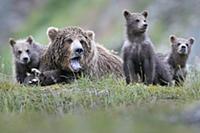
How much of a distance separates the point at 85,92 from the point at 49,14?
27435 millimetres

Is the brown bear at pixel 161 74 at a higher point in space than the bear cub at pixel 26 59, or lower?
lower

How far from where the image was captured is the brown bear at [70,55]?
13.0 metres

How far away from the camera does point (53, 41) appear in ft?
43.6

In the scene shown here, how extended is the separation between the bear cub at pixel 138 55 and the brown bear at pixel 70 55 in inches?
23.2

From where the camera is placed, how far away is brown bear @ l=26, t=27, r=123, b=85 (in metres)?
13.0

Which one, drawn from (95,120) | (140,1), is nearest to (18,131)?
(95,120)

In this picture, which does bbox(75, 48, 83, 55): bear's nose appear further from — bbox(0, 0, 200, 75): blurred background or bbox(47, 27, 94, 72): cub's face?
bbox(0, 0, 200, 75): blurred background

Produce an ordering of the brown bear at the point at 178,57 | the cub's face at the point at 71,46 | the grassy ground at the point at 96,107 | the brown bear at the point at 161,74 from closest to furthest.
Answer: the grassy ground at the point at 96,107
the cub's face at the point at 71,46
the brown bear at the point at 161,74
the brown bear at the point at 178,57

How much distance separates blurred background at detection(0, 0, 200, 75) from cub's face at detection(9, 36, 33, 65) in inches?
332

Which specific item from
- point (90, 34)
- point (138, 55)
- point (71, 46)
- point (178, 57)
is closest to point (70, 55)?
point (71, 46)

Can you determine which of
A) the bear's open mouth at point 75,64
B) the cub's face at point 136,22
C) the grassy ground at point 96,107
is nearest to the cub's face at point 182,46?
the cub's face at point 136,22

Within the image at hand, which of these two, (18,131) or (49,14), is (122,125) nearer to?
(18,131)

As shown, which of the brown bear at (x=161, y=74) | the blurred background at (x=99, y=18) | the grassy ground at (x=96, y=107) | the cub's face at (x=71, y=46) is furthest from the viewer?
the blurred background at (x=99, y=18)

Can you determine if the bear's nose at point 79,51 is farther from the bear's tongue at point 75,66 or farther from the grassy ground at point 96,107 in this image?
the grassy ground at point 96,107
